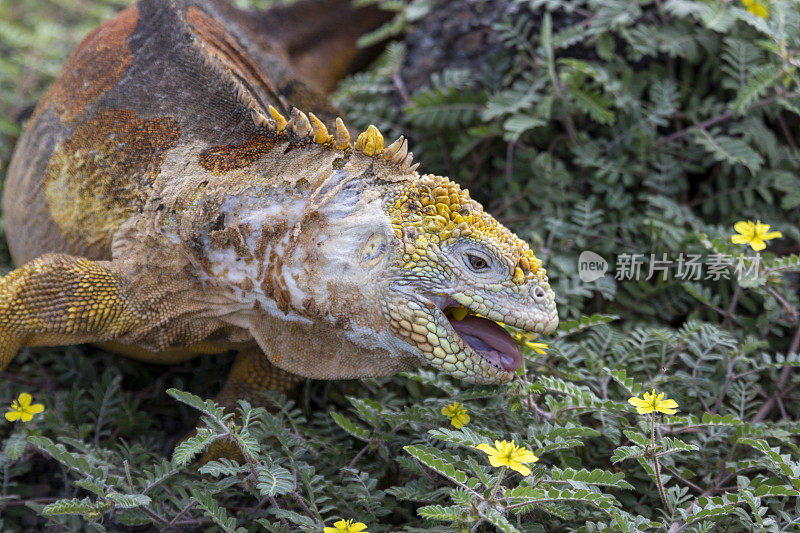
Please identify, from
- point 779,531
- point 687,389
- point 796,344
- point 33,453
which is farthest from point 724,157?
point 33,453

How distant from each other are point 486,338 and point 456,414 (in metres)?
0.34

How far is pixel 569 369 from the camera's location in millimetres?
3482

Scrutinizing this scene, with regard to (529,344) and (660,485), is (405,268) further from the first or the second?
(660,485)

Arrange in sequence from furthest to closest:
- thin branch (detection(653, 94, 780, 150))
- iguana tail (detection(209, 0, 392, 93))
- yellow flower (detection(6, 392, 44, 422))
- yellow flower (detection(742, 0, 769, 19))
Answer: iguana tail (detection(209, 0, 392, 93)) → thin branch (detection(653, 94, 780, 150)) → yellow flower (detection(742, 0, 769, 19)) → yellow flower (detection(6, 392, 44, 422))

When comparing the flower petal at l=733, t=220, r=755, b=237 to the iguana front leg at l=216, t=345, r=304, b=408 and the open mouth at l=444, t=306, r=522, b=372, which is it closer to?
the open mouth at l=444, t=306, r=522, b=372

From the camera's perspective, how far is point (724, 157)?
4156 mm

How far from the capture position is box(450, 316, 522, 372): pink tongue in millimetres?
2946

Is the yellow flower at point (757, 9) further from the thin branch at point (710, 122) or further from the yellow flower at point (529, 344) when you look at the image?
the yellow flower at point (529, 344)

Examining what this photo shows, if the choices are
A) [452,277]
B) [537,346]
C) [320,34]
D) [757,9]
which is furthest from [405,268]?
[320,34]

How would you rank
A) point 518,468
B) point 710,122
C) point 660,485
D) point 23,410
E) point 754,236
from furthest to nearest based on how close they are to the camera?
point 710,122, point 754,236, point 23,410, point 660,485, point 518,468

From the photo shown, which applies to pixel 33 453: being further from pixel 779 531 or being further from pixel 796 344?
pixel 796 344

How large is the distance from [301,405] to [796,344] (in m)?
2.54

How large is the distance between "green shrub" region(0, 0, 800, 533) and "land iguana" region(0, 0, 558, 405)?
322mm

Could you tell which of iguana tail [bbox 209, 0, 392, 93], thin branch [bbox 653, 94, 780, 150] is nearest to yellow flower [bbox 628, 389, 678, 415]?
thin branch [bbox 653, 94, 780, 150]
